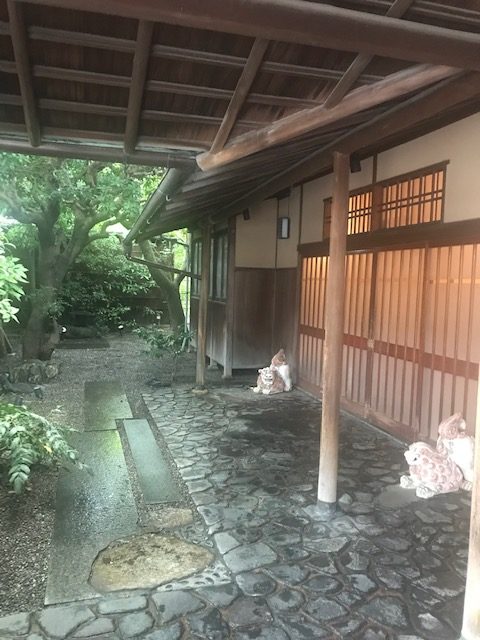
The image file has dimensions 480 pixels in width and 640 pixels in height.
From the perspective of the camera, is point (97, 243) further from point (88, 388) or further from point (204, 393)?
point (204, 393)

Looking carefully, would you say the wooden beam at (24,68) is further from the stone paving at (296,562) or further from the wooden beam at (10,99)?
the stone paving at (296,562)

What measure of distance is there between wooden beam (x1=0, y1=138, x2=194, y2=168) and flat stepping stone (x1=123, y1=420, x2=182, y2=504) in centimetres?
329

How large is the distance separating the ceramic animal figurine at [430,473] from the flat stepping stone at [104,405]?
439 cm

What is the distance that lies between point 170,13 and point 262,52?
0.94 meters

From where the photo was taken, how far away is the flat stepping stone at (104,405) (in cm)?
764

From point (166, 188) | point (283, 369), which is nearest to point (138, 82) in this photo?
point (166, 188)

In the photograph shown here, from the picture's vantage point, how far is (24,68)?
289 cm

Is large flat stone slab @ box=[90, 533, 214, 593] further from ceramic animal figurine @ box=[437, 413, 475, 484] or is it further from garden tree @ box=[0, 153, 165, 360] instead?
garden tree @ box=[0, 153, 165, 360]

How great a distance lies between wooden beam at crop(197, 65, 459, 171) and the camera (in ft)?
9.80

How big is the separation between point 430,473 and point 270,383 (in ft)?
15.5

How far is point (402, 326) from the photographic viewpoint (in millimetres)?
6711

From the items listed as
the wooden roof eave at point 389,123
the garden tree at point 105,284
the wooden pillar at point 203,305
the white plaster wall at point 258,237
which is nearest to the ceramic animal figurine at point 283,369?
the wooden pillar at point 203,305

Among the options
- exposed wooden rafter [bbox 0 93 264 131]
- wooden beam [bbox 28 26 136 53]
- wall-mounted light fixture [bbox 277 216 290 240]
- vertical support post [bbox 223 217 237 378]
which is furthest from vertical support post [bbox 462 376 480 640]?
vertical support post [bbox 223 217 237 378]

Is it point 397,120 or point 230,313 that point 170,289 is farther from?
point 397,120
